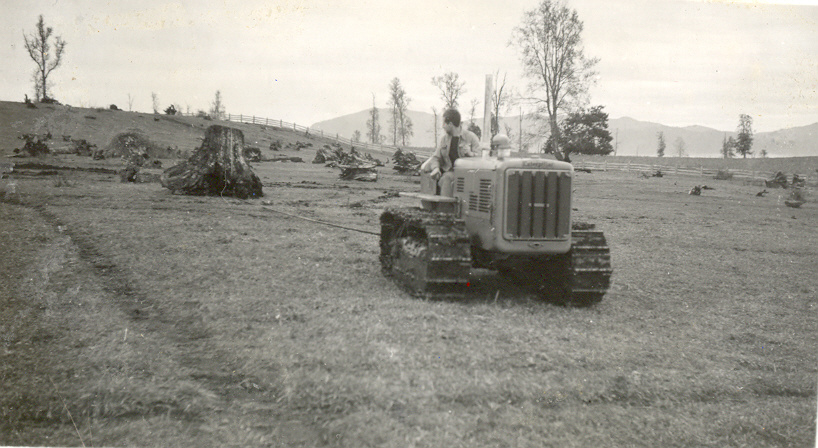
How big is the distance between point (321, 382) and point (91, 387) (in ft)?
5.55

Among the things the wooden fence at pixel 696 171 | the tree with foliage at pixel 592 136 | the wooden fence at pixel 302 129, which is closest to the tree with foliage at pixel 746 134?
the wooden fence at pixel 696 171

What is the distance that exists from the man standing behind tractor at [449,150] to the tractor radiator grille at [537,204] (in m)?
1.35

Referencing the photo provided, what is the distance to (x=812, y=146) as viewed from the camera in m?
9.95

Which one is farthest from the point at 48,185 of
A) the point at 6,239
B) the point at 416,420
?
A: the point at 416,420

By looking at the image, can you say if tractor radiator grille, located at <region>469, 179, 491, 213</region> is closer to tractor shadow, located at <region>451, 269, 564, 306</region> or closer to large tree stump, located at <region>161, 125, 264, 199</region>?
tractor shadow, located at <region>451, 269, 564, 306</region>

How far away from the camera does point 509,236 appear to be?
709cm

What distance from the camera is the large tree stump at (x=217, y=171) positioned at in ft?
52.1

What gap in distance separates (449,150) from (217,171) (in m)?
9.48

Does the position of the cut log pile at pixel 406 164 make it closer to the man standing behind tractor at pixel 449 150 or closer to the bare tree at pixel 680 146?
the man standing behind tractor at pixel 449 150

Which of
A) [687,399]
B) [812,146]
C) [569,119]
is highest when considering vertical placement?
[569,119]

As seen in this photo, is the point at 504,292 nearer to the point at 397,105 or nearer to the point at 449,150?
the point at 449,150

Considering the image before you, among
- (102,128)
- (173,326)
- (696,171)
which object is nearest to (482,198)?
(173,326)

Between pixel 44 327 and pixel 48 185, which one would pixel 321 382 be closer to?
pixel 44 327

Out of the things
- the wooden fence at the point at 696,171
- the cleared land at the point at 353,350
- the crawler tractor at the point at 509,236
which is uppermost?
the wooden fence at the point at 696,171
